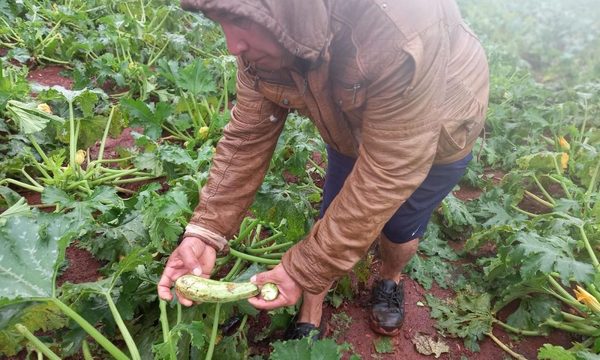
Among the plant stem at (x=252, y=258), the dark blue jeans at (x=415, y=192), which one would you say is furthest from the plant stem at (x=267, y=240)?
the dark blue jeans at (x=415, y=192)

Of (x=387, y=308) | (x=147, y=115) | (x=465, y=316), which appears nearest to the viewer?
(x=387, y=308)

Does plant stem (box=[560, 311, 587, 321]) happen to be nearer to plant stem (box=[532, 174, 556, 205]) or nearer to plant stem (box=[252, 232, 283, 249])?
plant stem (box=[532, 174, 556, 205])

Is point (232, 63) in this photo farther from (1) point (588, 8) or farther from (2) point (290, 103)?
(1) point (588, 8)

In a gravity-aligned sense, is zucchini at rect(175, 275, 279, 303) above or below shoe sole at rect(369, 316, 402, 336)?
above

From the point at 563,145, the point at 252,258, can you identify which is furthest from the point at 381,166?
the point at 563,145

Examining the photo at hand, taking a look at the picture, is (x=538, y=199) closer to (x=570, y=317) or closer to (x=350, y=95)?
(x=570, y=317)

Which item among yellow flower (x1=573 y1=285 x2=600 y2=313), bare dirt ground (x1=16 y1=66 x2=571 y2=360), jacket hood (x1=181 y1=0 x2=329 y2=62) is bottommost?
bare dirt ground (x1=16 y1=66 x2=571 y2=360)

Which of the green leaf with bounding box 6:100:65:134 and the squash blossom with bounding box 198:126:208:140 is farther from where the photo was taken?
the squash blossom with bounding box 198:126:208:140

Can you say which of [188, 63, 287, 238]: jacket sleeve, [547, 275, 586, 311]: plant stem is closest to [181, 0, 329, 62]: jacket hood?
[188, 63, 287, 238]: jacket sleeve

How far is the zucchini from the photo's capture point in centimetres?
179

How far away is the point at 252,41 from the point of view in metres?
1.29

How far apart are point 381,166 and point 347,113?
0.87 feet

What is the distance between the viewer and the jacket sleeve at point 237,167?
78.6 inches

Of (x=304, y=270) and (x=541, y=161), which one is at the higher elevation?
(x=304, y=270)
